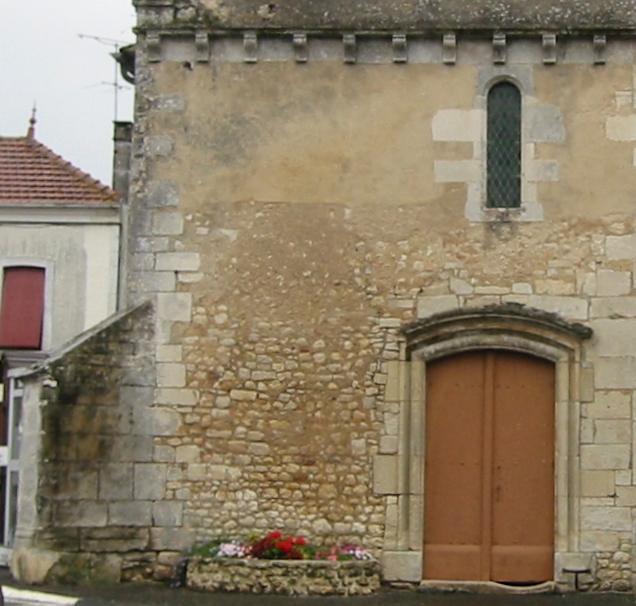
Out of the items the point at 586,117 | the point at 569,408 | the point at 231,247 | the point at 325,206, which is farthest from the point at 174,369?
the point at 586,117

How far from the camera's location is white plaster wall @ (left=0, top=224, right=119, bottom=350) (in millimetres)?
15984

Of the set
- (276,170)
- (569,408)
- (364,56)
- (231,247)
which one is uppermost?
(364,56)

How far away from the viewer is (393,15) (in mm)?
13328

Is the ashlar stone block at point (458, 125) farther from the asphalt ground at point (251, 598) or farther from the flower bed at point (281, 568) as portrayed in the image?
the asphalt ground at point (251, 598)

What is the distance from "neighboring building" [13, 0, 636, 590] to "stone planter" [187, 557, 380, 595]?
18.0 inches

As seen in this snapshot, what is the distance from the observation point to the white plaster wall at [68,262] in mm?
15984

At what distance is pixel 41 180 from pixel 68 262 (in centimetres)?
124

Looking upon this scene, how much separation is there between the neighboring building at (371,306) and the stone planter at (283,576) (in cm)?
46

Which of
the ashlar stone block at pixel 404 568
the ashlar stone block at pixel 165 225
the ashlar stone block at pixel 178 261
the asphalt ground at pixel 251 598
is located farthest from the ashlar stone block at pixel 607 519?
the ashlar stone block at pixel 165 225

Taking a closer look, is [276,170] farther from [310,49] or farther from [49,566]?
[49,566]

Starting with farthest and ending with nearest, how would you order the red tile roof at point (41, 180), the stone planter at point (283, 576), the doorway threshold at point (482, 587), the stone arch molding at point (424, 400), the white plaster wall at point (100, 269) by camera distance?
the red tile roof at point (41, 180)
the white plaster wall at point (100, 269)
the stone arch molding at point (424, 400)
the doorway threshold at point (482, 587)
the stone planter at point (283, 576)

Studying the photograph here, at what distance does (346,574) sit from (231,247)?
3.45m

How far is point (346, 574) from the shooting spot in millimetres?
12336

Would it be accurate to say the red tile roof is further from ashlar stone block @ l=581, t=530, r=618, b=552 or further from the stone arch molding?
ashlar stone block @ l=581, t=530, r=618, b=552
